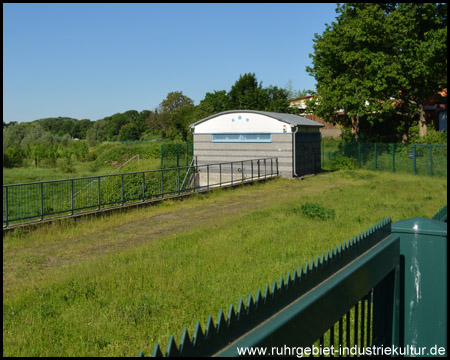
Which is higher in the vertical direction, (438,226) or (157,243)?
(438,226)

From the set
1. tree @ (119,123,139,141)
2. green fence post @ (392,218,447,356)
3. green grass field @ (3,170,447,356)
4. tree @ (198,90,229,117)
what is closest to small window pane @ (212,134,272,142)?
green grass field @ (3,170,447,356)

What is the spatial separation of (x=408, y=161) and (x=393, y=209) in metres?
18.1

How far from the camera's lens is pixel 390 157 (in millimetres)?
34344

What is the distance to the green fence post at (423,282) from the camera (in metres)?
3.67

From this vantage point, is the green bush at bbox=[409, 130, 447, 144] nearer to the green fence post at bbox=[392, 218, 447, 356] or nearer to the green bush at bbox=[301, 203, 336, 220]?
the green bush at bbox=[301, 203, 336, 220]

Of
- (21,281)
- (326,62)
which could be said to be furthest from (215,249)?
(326,62)

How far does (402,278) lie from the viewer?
3.86 m

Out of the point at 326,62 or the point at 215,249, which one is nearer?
the point at 215,249

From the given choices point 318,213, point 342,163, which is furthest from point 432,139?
point 318,213

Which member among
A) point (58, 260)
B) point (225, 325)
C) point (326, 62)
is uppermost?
point (326, 62)

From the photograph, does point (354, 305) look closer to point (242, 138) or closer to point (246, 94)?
point (242, 138)

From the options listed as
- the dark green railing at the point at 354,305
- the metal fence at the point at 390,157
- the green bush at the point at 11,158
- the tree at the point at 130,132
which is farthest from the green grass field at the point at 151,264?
the tree at the point at 130,132

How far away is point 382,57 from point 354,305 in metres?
33.2

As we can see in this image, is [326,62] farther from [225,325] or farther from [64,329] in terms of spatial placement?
[225,325]
